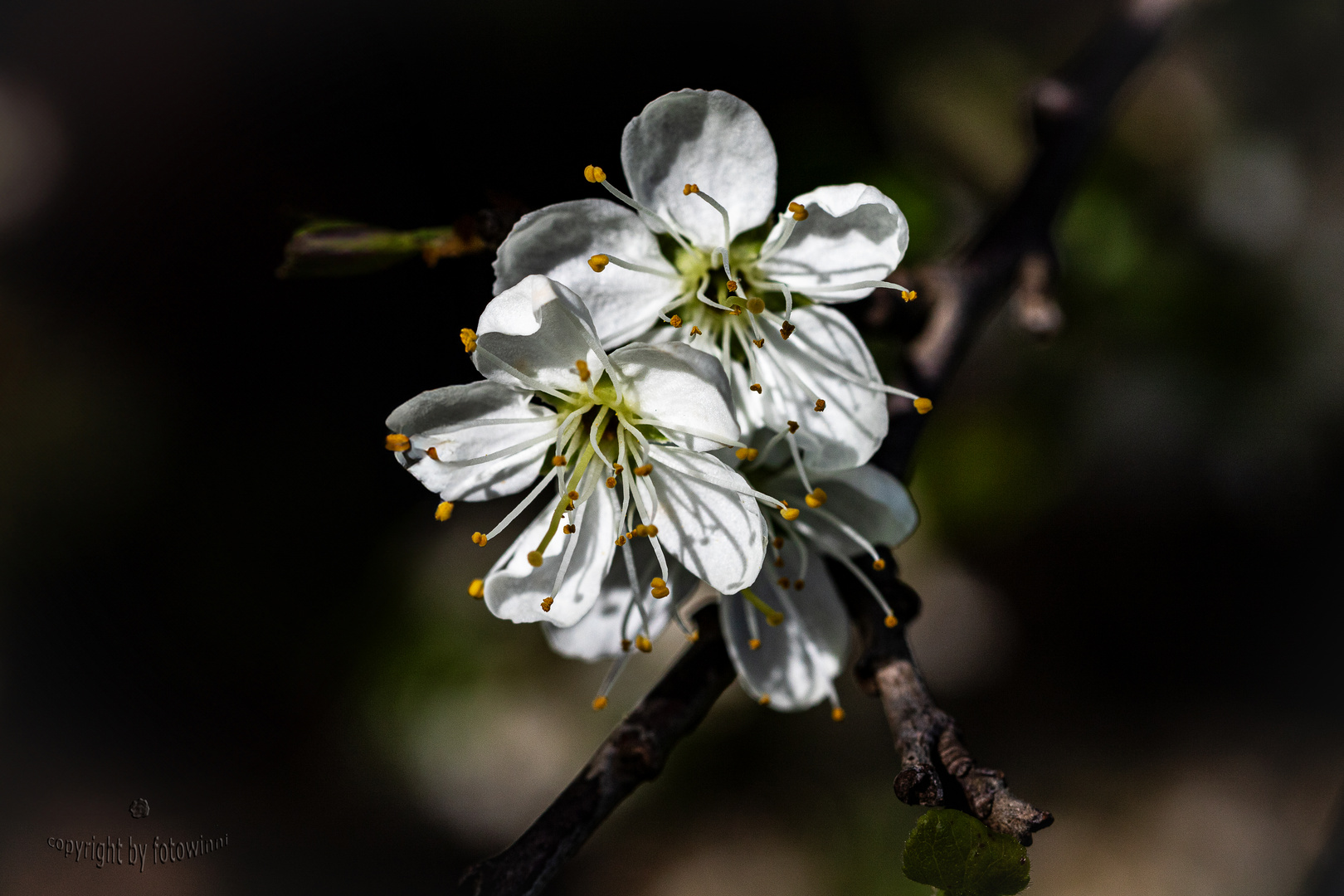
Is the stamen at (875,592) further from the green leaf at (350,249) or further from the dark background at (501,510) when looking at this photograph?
the dark background at (501,510)

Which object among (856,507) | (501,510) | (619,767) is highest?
(856,507)

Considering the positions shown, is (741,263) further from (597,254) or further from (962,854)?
(962,854)

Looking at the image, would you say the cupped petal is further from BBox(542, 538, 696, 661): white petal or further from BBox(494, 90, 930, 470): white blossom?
BBox(542, 538, 696, 661): white petal

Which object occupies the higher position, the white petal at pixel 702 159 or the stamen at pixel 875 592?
the white petal at pixel 702 159

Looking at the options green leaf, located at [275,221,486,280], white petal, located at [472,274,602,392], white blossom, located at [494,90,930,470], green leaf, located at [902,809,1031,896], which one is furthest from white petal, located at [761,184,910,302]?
green leaf, located at [902,809,1031,896]

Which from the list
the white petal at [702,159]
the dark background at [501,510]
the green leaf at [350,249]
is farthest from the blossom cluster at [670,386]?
the dark background at [501,510]

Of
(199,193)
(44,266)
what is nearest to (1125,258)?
(199,193)

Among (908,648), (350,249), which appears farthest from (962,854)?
(350,249)
